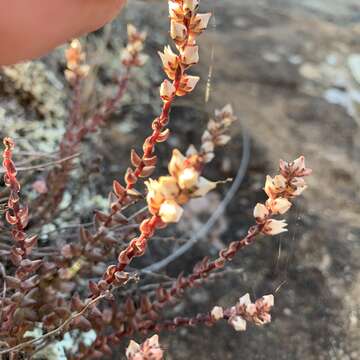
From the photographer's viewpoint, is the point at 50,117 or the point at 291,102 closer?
the point at 50,117

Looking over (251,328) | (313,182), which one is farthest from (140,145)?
(251,328)

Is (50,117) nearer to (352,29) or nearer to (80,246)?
(80,246)

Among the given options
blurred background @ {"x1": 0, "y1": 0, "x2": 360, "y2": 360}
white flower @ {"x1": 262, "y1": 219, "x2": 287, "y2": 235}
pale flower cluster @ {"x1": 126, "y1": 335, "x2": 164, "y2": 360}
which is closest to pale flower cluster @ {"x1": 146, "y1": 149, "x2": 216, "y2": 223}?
pale flower cluster @ {"x1": 126, "y1": 335, "x2": 164, "y2": 360}

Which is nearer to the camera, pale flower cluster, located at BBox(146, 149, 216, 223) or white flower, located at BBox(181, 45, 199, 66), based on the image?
pale flower cluster, located at BBox(146, 149, 216, 223)

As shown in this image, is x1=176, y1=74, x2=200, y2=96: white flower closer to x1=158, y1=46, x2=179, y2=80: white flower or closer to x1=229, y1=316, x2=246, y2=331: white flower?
x1=158, y1=46, x2=179, y2=80: white flower

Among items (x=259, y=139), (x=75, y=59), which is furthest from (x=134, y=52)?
(x=259, y=139)

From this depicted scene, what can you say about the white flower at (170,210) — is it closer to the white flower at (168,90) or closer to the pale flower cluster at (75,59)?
the white flower at (168,90)
